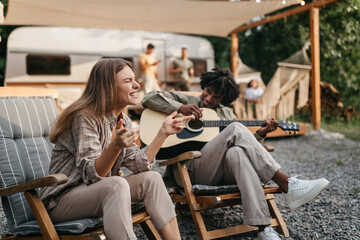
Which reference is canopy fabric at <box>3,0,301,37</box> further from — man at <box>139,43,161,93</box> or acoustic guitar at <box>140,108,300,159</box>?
acoustic guitar at <box>140,108,300,159</box>

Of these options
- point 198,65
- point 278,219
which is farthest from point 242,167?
point 198,65

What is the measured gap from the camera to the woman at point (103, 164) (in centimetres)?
177

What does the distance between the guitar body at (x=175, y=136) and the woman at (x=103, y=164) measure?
0.91 meters

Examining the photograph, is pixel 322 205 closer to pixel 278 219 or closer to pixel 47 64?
pixel 278 219

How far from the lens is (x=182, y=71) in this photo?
804 cm

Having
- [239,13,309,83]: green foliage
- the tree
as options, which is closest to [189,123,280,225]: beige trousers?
the tree

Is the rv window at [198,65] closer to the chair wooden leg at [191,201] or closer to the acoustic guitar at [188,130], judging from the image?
the acoustic guitar at [188,130]

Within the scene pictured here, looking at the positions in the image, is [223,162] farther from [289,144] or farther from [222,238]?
[289,144]

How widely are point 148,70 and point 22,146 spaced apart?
531 centimetres

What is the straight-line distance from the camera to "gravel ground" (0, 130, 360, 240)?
2781 millimetres

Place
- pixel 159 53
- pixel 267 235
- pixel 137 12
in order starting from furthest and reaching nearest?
1. pixel 159 53
2. pixel 137 12
3. pixel 267 235

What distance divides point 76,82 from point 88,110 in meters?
5.94

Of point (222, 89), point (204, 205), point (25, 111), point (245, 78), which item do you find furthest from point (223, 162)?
point (245, 78)

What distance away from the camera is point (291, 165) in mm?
5309
